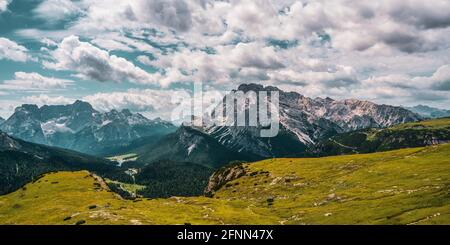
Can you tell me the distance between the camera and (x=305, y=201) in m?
128

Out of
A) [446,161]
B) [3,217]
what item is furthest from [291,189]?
[3,217]

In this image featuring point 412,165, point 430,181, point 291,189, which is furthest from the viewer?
point 291,189

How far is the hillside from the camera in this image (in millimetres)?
89750

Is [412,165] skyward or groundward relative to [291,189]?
skyward

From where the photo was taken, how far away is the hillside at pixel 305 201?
294 ft

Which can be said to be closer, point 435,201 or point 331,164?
point 435,201

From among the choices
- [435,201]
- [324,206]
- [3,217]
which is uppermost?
[435,201]

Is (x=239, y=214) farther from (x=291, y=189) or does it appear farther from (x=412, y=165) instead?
(x=412, y=165)
